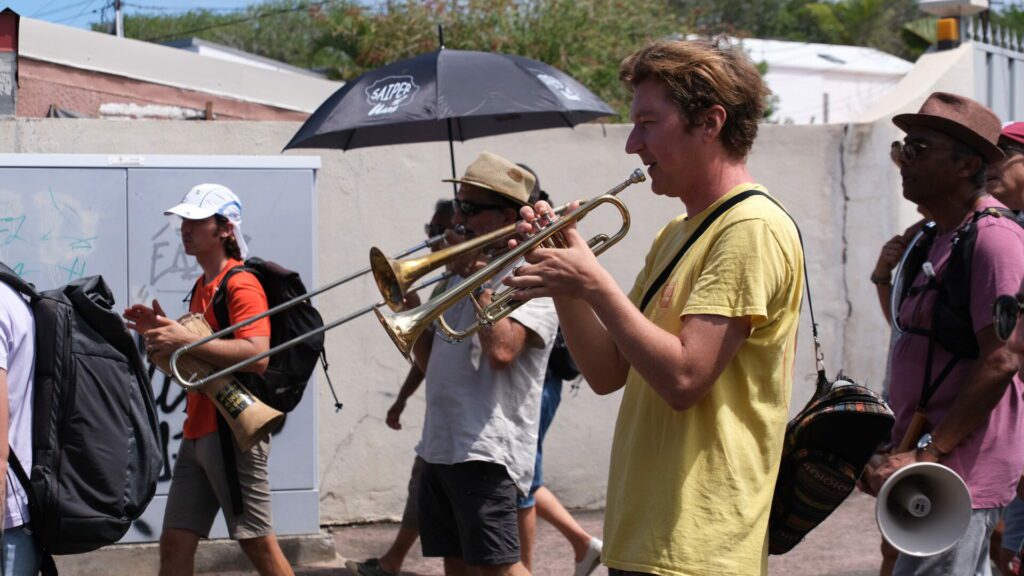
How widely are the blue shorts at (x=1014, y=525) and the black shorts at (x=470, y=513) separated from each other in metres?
1.70

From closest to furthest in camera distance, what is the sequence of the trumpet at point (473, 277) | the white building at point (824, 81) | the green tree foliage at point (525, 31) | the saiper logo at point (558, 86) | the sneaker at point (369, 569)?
the trumpet at point (473, 277), the saiper logo at point (558, 86), the sneaker at point (369, 569), the green tree foliage at point (525, 31), the white building at point (824, 81)

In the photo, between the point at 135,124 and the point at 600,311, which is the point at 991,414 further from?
the point at 135,124

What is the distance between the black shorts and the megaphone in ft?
4.98

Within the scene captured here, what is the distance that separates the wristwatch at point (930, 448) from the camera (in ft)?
11.1

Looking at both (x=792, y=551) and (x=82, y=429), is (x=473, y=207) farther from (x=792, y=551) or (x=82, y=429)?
(x=792, y=551)

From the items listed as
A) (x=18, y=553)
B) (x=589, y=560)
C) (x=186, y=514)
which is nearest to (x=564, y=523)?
(x=589, y=560)

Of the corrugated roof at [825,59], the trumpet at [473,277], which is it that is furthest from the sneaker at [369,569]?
the corrugated roof at [825,59]

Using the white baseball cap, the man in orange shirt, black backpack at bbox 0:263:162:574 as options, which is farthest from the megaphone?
the white baseball cap

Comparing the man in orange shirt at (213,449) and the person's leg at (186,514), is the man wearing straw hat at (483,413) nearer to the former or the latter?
the man in orange shirt at (213,449)

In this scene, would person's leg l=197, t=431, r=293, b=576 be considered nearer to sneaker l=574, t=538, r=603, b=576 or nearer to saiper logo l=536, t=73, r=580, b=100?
sneaker l=574, t=538, r=603, b=576

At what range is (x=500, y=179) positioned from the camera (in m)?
4.51

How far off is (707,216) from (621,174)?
4.79 metres

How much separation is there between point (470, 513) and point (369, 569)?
1.87 metres

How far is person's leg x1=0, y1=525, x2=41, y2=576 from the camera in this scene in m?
3.26
